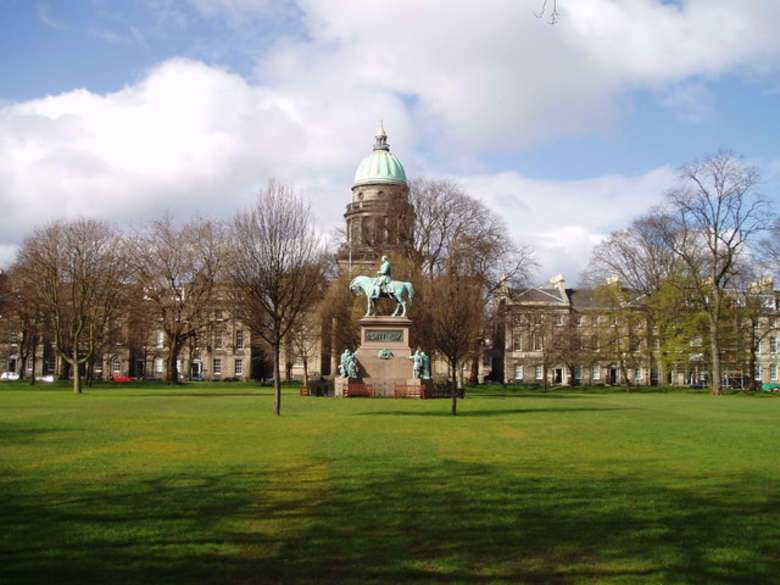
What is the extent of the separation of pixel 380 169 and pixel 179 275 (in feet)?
137

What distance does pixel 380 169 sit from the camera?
99.2 m

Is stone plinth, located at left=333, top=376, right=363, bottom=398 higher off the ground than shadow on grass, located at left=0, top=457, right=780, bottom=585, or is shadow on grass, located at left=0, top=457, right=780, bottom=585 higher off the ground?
stone plinth, located at left=333, top=376, right=363, bottom=398

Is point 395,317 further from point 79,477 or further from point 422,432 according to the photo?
point 79,477

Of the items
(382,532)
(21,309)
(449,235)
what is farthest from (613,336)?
(382,532)

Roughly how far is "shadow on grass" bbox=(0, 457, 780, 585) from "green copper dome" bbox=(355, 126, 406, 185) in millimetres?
87744

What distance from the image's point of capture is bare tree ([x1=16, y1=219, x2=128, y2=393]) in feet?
152

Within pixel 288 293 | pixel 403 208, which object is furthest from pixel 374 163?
pixel 288 293

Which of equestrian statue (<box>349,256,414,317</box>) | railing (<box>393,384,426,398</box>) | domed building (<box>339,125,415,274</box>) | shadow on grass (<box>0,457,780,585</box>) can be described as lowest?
shadow on grass (<box>0,457,780,585</box>)

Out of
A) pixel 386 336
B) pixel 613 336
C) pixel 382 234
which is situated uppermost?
pixel 382 234

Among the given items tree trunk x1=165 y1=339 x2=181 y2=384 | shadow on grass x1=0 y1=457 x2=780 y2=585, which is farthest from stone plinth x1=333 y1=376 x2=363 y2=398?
shadow on grass x1=0 y1=457 x2=780 y2=585

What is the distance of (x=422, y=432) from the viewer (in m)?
20.1

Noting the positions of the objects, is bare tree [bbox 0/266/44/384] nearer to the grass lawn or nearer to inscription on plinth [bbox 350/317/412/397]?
inscription on plinth [bbox 350/317/412/397]

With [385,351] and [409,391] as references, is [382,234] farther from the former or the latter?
[409,391]

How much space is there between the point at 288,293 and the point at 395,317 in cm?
1736
